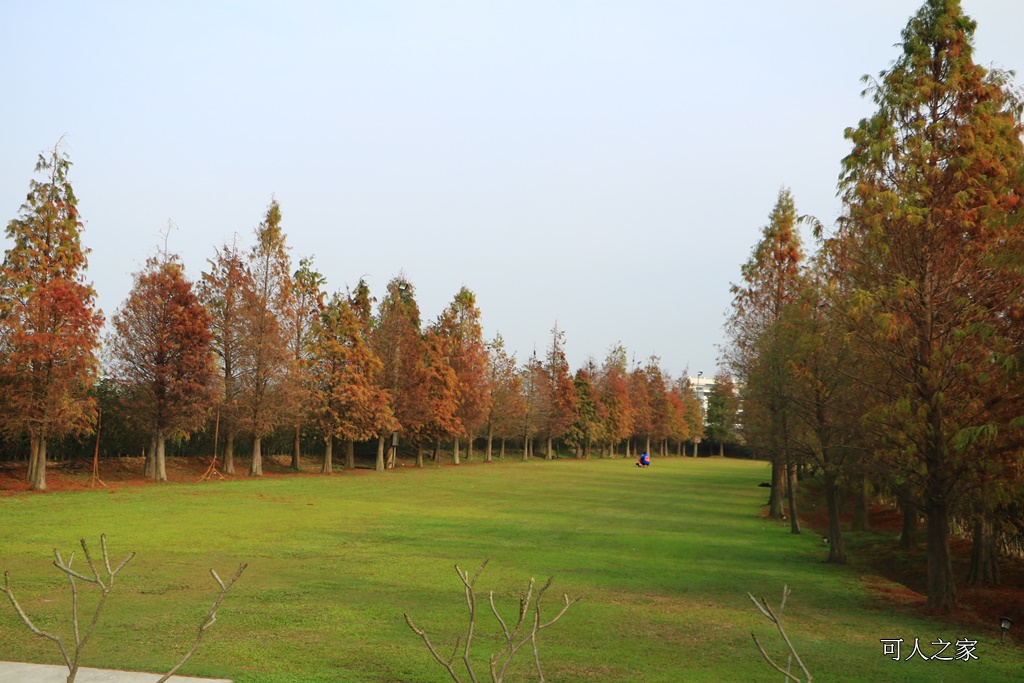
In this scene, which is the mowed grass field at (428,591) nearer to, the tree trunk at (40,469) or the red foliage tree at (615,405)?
the tree trunk at (40,469)

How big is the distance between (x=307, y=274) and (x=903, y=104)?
120 feet

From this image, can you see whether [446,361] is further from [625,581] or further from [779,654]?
[779,654]

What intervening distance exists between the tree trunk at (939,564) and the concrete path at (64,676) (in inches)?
444

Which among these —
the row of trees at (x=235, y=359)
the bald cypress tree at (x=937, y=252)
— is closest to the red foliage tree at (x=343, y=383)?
the row of trees at (x=235, y=359)

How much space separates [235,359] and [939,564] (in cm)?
3290

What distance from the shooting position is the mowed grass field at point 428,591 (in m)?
8.62

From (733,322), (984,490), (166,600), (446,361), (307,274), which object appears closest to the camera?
(166,600)

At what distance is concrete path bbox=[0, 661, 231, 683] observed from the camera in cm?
689

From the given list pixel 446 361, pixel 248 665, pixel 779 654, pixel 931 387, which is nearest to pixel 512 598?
pixel 779 654

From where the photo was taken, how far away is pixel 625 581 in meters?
14.5

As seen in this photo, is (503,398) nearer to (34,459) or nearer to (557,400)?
(557,400)

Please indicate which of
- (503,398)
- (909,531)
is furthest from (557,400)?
(909,531)

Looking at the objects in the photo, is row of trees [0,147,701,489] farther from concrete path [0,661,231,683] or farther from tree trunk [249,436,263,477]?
concrete path [0,661,231,683]

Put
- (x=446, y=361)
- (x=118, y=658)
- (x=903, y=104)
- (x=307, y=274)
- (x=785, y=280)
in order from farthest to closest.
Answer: (x=446, y=361)
(x=307, y=274)
(x=785, y=280)
(x=903, y=104)
(x=118, y=658)
